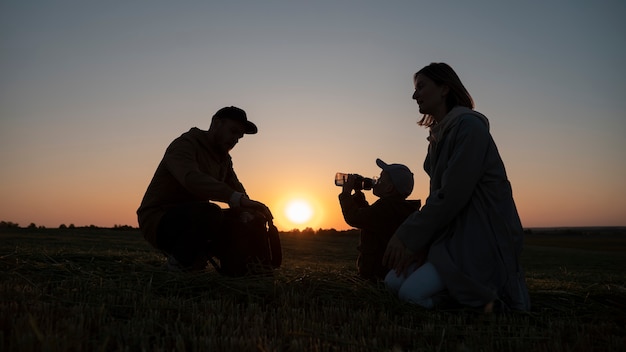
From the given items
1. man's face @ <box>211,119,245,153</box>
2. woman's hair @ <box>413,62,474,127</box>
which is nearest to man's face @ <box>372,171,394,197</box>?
woman's hair @ <box>413,62,474,127</box>

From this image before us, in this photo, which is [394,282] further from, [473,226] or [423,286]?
[473,226]

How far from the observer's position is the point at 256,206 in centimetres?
449

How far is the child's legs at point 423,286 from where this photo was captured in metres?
3.39

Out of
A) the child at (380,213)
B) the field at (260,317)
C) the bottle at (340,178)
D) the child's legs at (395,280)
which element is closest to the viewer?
the field at (260,317)

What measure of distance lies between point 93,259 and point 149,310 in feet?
9.32

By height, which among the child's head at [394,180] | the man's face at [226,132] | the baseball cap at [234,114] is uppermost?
the baseball cap at [234,114]

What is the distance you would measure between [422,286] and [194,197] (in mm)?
2585

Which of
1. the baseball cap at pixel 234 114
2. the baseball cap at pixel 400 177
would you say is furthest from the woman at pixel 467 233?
the baseball cap at pixel 234 114

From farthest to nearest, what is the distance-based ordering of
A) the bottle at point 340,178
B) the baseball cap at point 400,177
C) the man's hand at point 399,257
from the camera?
1. the bottle at point 340,178
2. the baseball cap at point 400,177
3. the man's hand at point 399,257

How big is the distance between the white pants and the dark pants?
6.24 ft

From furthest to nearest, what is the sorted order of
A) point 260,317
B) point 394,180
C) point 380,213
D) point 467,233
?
point 394,180 → point 380,213 → point 467,233 → point 260,317

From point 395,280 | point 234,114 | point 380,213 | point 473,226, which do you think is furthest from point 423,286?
point 234,114

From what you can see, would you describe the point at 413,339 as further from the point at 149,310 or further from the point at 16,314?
the point at 16,314

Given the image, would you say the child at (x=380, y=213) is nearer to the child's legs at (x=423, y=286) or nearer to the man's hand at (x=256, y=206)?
the man's hand at (x=256, y=206)
